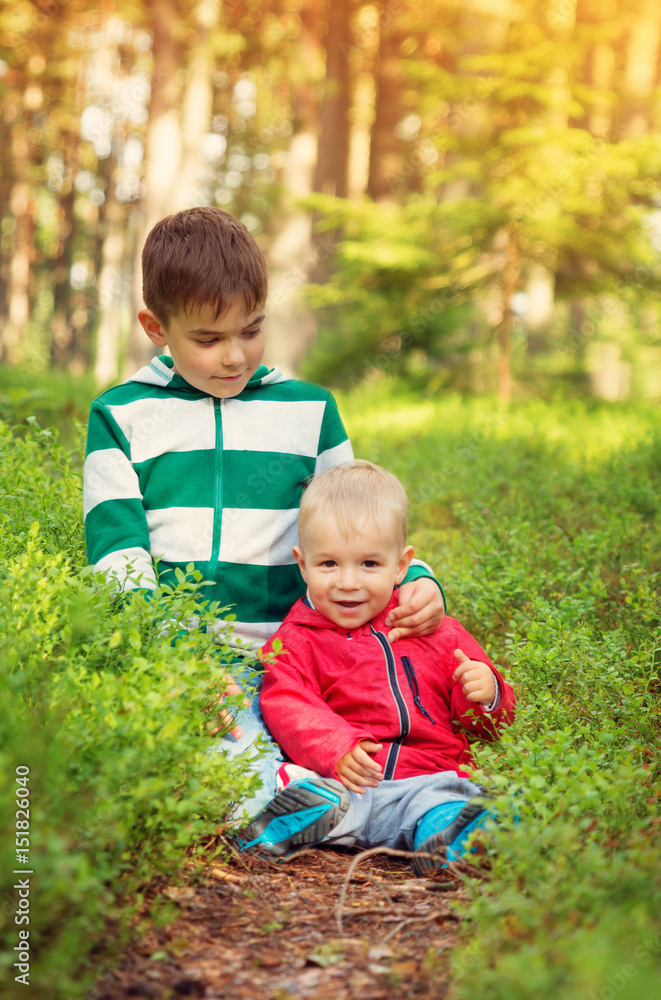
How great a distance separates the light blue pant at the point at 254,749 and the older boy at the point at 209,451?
4 centimetres

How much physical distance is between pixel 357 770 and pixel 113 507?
1.31 m

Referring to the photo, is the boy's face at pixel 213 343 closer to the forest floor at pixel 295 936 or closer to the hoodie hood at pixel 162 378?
the hoodie hood at pixel 162 378

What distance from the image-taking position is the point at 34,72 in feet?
64.6

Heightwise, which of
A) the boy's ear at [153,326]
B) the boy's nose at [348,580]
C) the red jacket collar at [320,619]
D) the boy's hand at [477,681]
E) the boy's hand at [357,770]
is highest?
the boy's ear at [153,326]

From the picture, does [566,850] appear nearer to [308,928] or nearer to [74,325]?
[308,928]

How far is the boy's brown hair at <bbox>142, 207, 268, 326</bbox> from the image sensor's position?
3.09m

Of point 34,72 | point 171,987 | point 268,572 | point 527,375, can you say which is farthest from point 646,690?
point 34,72

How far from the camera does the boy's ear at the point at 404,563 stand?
3.19 m

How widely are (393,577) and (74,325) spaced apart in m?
26.0

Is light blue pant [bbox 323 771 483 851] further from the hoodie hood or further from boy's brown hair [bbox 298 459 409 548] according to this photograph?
the hoodie hood

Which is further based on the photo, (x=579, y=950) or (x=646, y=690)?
(x=646, y=690)

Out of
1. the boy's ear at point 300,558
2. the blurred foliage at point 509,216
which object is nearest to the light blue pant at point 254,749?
the boy's ear at point 300,558

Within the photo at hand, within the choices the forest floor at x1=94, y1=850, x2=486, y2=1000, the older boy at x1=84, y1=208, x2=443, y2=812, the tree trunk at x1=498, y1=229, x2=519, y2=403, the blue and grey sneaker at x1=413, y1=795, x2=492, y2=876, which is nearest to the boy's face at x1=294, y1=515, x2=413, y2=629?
the older boy at x1=84, y1=208, x2=443, y2=812

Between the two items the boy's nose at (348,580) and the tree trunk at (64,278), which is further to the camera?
the tree trunk at (64,278)
